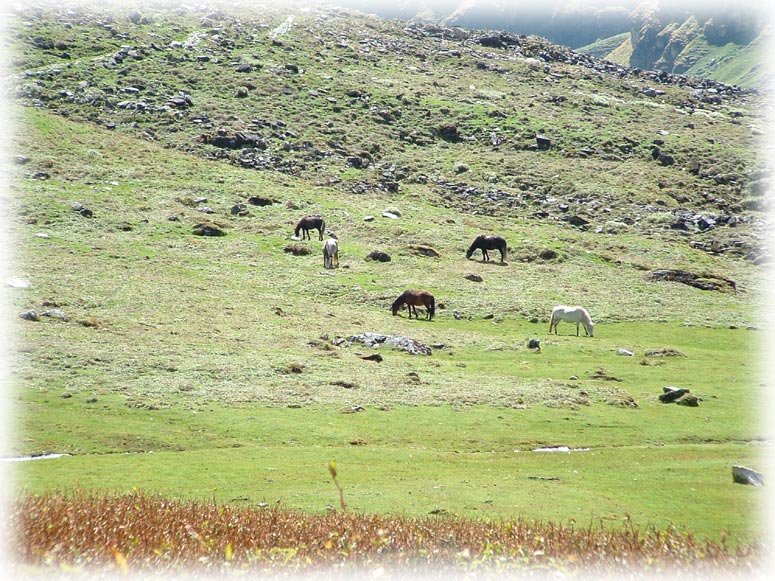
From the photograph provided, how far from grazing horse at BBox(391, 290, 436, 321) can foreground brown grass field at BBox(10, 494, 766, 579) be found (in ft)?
133

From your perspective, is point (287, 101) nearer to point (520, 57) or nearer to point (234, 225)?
point (234, 225)

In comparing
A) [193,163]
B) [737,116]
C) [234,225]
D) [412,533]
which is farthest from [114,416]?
[737,116]

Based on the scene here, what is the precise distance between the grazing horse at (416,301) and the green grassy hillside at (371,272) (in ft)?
4.41

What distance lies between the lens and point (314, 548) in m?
10.6

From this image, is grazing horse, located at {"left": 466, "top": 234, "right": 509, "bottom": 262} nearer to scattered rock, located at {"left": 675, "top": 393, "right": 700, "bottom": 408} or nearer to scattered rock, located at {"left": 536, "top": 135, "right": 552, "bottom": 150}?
scattered rock, located at {"left": 675, "top": 393, "right": 700, "bottom": 408}

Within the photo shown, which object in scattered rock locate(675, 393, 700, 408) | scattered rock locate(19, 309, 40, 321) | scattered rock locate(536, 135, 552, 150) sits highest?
scattered rock locate(536, 135, 552, 150)

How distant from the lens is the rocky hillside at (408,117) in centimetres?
10431

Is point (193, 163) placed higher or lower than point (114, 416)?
higher

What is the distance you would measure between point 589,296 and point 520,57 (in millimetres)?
133760

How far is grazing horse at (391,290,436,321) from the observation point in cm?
5284

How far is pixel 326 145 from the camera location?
377ft

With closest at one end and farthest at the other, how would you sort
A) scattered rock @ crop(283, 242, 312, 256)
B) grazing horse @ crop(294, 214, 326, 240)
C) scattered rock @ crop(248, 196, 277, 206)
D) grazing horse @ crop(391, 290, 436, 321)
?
grazing horse @ crop(391, 290, 436, 321) < scattered rock @ crop(283, 242, 312, 256) < grazing horse @ crop(294, 214, 326, 240) < scattered rock @ crop(248, 196, 277, 206)

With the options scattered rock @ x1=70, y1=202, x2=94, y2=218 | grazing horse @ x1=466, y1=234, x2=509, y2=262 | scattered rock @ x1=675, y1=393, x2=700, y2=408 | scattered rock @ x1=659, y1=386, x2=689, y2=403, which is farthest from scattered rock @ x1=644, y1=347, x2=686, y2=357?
scattered rock @ x1=70, y1=202, x2=94, y2=218

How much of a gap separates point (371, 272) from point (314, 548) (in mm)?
55136
